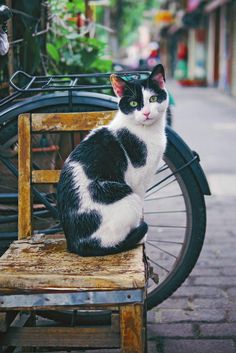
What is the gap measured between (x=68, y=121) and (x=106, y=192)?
51 cm

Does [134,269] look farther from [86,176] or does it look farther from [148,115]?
[148,115]

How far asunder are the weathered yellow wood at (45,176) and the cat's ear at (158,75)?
0.55 meters

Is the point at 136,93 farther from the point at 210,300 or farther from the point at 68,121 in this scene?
the point at 210,300

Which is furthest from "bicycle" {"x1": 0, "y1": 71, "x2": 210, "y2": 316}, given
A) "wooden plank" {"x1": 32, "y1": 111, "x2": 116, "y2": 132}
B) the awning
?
the awning

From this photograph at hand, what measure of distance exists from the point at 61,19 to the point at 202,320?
8.43 feet

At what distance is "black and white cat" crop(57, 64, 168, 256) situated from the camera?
2211 millimetres

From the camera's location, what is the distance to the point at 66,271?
201 centimetres

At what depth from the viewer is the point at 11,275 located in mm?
1974

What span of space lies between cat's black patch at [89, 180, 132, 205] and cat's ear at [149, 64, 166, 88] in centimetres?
46

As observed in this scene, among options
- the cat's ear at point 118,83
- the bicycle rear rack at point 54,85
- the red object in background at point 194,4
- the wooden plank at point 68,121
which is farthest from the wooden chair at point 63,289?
the red object in background at point 194,4

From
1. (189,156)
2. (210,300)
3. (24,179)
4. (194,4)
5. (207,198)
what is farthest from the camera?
(194,4)

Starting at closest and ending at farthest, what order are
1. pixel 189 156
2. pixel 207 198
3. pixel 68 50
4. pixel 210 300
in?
1. pixel 189 156
2. pixel 210 300
3. pixel 68 50
4. pixel 207 198

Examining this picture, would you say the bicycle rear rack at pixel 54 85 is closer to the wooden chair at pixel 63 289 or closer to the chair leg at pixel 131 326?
the wooden chair at pixel 63 289

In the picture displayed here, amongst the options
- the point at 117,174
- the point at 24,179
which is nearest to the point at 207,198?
the point at 24,179
